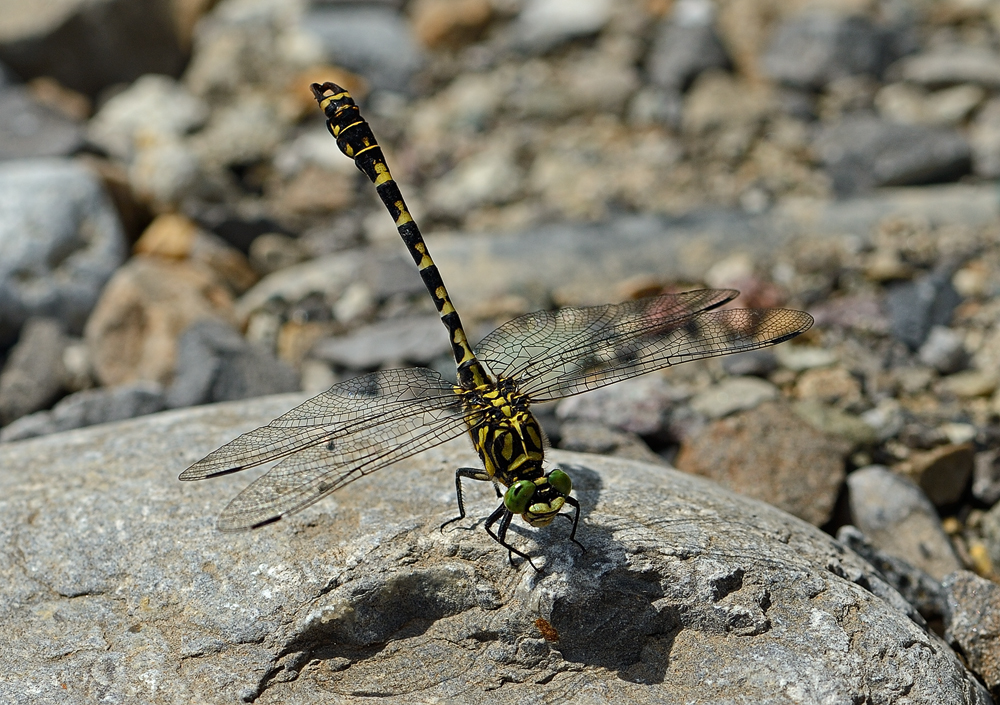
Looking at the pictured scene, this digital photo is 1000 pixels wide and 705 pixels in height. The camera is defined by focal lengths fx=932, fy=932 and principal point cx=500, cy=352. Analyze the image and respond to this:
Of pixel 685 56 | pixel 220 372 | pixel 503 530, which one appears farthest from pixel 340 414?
pixel 685 56

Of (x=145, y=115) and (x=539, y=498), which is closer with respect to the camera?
(x=539, y=498)

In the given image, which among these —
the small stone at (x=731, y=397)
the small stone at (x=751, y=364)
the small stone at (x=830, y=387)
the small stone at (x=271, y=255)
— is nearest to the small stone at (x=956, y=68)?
the small stone at (x=830, y=387)

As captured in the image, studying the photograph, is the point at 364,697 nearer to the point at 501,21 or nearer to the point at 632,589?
the point at 632,589

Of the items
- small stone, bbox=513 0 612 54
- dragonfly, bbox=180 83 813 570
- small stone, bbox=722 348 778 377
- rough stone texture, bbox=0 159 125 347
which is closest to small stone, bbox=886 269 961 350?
small stone, bbox=722 348 778 377

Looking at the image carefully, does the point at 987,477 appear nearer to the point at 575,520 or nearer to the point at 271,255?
the point at 575,520

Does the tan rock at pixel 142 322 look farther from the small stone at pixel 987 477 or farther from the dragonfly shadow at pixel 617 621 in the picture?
the small stone at pixel 987 477

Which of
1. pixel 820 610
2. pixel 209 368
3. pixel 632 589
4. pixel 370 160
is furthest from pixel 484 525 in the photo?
pixel 209 368
